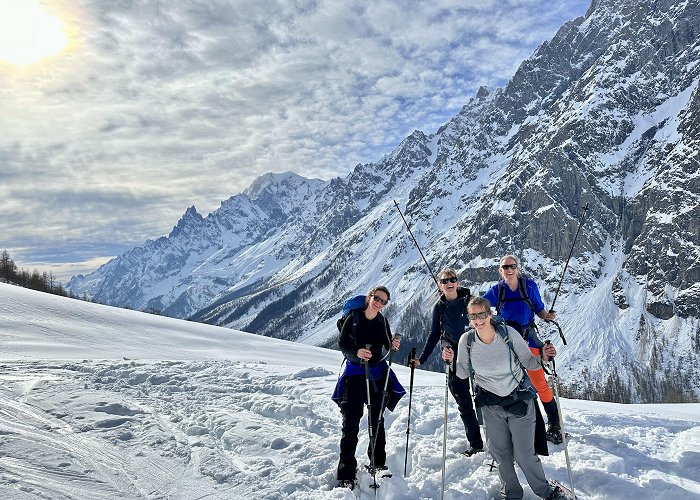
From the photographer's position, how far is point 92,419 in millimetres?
9914

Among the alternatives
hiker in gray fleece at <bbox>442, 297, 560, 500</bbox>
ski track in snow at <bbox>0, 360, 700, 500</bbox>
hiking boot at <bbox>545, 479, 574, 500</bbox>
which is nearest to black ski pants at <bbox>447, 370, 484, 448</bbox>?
ski track in snow at <bbox>0, 360, 700, 500</bbox>

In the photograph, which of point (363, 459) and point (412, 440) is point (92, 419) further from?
point (412, 440)

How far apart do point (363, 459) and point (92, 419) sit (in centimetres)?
584

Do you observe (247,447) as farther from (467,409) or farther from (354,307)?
(467,409)

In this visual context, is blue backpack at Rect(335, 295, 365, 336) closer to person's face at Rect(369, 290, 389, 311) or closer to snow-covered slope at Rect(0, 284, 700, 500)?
person's face at Rect(369, 290, 389, 311)

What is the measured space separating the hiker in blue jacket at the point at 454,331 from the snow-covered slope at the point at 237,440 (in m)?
0.52

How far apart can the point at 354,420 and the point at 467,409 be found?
6.93ft

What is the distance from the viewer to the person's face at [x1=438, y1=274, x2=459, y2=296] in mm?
8672

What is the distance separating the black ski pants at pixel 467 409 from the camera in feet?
26.9

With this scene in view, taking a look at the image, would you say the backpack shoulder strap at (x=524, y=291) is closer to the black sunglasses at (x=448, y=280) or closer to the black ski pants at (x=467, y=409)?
the black sunglasses at (x=448, y=280)

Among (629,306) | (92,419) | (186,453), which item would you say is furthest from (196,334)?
(629,306)

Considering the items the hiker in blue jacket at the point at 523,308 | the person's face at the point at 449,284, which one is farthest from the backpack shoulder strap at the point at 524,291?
the person's face at the point at 449,284

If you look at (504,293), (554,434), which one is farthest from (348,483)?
(504,293)

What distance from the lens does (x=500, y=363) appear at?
6.56m
